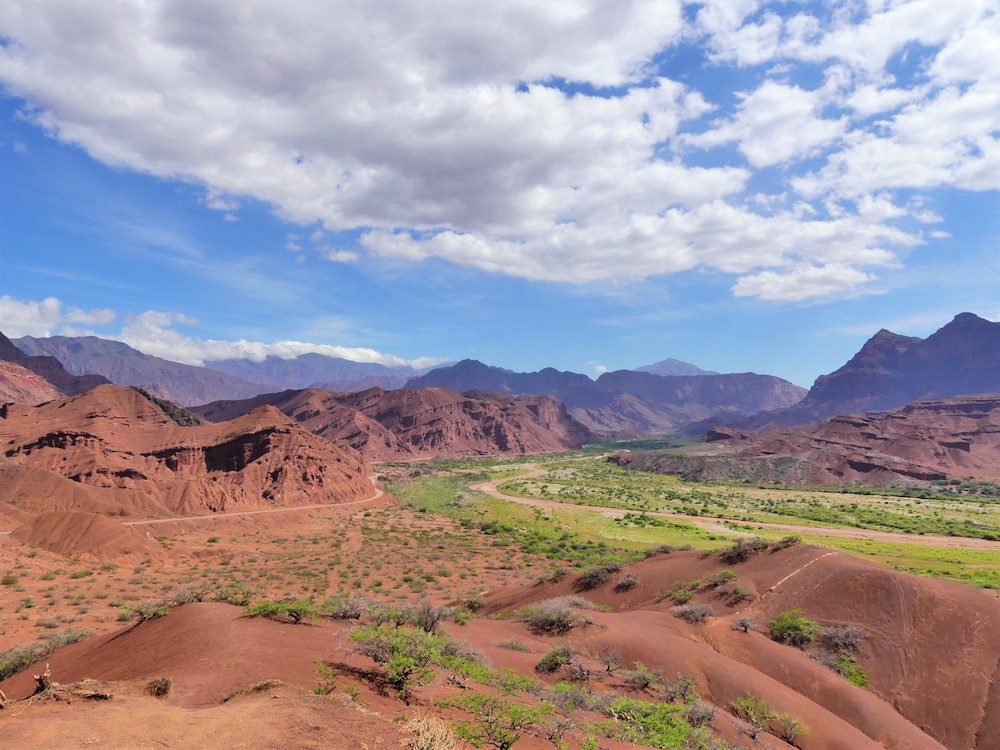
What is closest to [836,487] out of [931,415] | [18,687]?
[931,415]

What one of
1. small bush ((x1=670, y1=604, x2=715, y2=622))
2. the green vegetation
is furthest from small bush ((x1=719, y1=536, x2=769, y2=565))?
the green vegetation

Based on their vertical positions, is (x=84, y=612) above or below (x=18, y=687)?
below

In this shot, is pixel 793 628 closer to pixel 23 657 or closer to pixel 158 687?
pixel 158 687

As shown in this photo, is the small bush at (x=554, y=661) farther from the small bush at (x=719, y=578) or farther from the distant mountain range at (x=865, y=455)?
the distant mountain range at (x=865, y=455)

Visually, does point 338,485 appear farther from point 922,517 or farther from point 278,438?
point 922,517

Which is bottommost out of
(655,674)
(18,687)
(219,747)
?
(655,674)

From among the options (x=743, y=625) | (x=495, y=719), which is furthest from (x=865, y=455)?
(x=495, y=719)

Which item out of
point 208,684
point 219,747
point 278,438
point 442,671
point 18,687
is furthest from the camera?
point 278,438

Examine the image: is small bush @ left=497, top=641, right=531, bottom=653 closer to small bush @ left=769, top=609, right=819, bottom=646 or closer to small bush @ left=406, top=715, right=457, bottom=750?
small bush @ left=406, top=715, right=457, bottom=750
